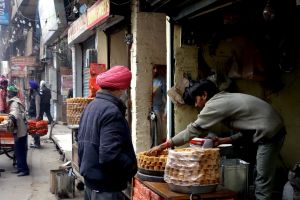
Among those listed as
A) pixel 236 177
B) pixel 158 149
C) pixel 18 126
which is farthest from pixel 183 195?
pixel 18 126

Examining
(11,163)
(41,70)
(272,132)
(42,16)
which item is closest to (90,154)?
(272,132)

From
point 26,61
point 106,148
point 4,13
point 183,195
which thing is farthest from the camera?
point 4,13

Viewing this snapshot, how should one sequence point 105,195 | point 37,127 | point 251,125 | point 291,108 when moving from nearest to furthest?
point 105,195
point 251,125
point 291,108
point 37,127

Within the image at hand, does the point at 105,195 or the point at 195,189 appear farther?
the point at 195,189

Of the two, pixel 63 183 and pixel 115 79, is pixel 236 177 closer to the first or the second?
pixel 115 79

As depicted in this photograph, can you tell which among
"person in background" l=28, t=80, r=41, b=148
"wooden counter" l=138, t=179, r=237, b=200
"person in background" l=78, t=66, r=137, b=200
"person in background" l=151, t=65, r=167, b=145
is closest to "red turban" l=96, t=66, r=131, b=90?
"person in background" l=78, t=66, r=137, b=200

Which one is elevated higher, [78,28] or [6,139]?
[78,28]

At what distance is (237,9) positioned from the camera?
5539mm

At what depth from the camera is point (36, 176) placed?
9523 mm

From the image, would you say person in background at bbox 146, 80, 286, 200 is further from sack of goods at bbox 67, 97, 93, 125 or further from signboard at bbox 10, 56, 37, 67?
signboard at bbox 10, 56, 37, 67

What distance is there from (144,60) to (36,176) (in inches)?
158

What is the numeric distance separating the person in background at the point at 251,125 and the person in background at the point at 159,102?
10.3ft

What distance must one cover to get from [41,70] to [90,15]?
68.6ft

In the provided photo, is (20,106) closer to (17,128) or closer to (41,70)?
(17,128)
